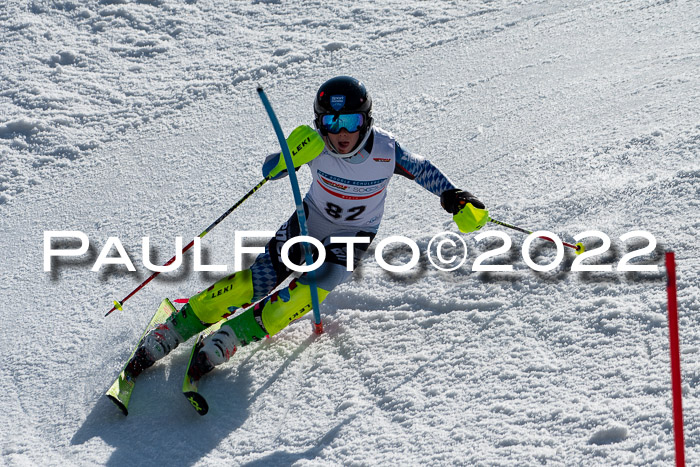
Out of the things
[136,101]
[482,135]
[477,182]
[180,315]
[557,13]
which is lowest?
[180,315]

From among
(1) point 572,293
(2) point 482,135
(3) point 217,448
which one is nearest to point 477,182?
(2) point 482,135

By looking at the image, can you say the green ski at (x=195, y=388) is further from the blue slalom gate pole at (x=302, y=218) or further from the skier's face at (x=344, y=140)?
the skier's face at (x=344, y=140)

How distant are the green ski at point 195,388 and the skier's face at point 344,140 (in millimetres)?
1090

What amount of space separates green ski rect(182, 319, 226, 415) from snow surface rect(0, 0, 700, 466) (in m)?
0.09

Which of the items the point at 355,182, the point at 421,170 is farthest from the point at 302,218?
the point at 421,170

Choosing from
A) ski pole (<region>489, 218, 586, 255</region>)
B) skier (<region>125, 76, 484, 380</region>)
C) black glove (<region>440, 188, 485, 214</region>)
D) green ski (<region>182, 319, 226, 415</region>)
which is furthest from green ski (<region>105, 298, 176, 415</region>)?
ski pole (<region>489, 218, 586, 255</region>)

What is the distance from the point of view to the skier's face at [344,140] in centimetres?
361

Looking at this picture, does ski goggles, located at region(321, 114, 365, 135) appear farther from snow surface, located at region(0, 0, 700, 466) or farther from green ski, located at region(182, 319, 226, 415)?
green ski, located at region(182, 319, 226, 415)

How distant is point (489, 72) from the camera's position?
6363 millimetres

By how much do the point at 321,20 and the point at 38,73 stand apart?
106 inches

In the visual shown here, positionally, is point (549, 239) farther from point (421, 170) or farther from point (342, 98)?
point (342, 98)

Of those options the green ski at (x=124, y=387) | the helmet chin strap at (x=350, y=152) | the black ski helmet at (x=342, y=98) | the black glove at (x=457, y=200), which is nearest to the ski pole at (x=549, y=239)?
the black glove at (x=457, y=200)

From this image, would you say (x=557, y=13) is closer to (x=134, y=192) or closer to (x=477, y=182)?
(x=477, y=182)

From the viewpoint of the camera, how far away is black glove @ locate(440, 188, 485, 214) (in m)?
3.66
